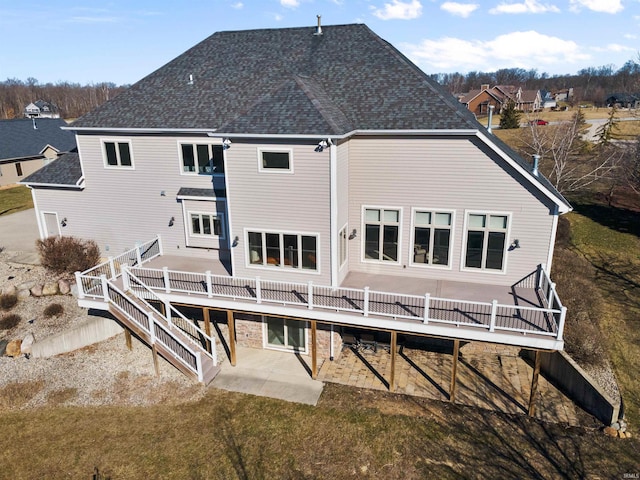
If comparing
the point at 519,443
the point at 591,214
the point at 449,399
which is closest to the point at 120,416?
the point at 449,399

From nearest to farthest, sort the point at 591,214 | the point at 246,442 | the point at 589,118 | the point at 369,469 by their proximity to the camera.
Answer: the point at 369,469 → the point at 246,442 → the point at 591,214 → the point at 589,118

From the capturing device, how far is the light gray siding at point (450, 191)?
1551 centimetres

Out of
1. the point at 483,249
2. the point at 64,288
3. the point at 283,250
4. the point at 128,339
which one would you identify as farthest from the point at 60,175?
A: the point at 483,249

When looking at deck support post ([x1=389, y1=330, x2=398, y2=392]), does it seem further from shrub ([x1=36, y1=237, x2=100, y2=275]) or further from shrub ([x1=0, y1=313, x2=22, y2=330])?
shrub ([x1=0, y1=313, x2=22, y2=330])

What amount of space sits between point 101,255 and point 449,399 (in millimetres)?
17833

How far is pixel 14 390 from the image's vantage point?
53.0 ft

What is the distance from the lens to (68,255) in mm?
21438

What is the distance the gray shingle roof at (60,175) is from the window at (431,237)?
16454mm

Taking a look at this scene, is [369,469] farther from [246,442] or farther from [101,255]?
[101,255]

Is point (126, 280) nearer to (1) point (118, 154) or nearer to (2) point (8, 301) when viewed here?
(1) point (118, 154)

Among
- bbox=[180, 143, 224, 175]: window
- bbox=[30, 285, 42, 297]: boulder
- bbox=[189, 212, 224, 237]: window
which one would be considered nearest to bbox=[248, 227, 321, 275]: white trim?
bbox=[189, 212, 224, 237]: window

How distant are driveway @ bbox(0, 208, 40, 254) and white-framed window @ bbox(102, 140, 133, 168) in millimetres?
9950

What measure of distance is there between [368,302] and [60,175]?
1746 cm

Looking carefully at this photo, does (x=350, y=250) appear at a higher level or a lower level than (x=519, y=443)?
higher
